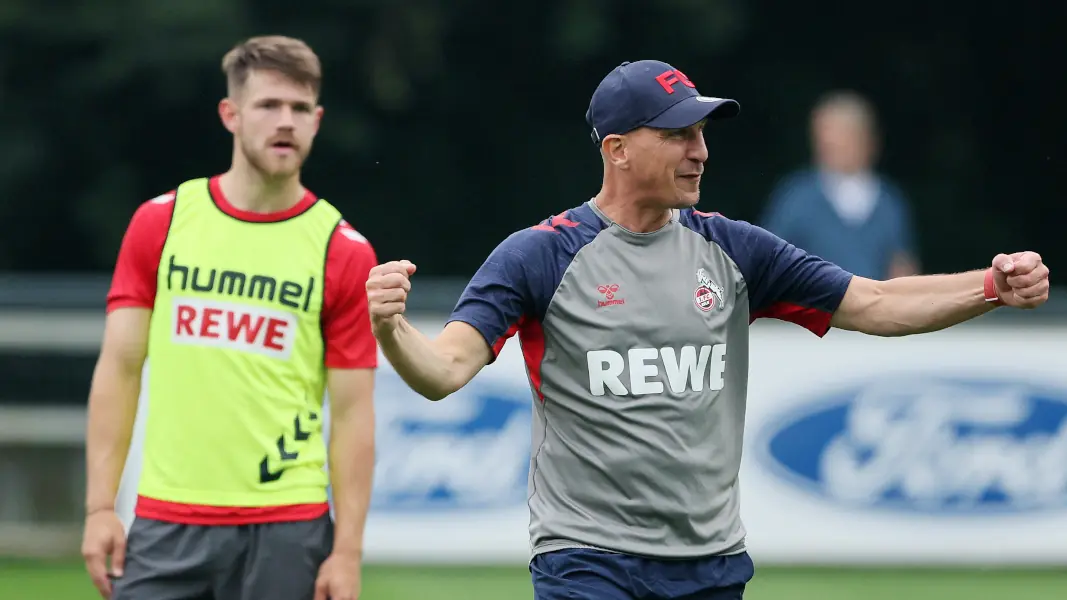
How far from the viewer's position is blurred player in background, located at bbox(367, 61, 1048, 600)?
4168 mm

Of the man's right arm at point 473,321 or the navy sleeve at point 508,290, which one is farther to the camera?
the navy sleeve at point 508,290

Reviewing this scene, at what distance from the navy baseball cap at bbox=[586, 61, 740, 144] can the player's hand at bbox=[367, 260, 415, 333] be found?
783 millimetres

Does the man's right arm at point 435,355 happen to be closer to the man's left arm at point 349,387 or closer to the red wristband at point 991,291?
the man's left arm at point 349,387

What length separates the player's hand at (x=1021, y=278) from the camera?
4.13 meters

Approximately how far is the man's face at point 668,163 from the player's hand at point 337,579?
1.21 metres

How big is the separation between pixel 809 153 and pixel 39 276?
18.3 feet

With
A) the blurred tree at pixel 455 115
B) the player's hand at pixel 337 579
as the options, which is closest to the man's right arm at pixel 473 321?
the player's hand at pixel 337 579

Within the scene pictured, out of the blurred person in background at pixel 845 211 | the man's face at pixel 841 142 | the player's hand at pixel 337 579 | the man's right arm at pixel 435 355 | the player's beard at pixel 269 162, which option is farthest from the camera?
the man's face at pixel 841 142

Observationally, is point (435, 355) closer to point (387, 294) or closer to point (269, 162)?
point (387, 294)

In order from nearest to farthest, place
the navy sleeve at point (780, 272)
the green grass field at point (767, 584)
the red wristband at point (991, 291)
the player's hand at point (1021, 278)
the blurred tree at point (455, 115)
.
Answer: the player's hand at point (1021, 278) → the red wristband at point (991, 291) → the navy sleeve at point (780, 272) → the green grass field at point (767, 584) → the blurred tree at point (455, 115)

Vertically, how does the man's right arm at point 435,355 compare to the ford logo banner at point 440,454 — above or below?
above

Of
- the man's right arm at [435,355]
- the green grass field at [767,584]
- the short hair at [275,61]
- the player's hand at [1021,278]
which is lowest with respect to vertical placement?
the green grass field at [767,584]

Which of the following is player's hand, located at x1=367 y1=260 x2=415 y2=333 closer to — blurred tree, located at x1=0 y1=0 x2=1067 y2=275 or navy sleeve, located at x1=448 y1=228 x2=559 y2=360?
navy sleeve, located at x1=448 y1=228 x2=559 y2=360

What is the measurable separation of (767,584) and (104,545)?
4128mm
